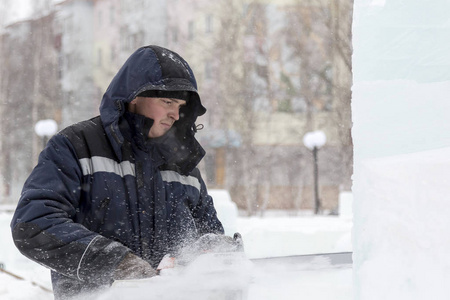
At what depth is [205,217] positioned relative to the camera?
7.36 ft

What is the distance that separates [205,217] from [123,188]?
0.39 m

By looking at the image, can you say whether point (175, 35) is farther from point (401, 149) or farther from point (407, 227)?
point (407, 227)

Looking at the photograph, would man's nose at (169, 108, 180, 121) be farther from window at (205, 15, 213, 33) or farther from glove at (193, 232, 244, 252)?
window at (205, 15, 213, 33)

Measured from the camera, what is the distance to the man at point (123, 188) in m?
1.68

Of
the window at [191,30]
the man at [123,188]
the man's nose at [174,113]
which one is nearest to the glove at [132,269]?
the man at [123,188]

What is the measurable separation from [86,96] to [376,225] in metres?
23.0

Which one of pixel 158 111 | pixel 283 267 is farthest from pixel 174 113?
pixel 283 267

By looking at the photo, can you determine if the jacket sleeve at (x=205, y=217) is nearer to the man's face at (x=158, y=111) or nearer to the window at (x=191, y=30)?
the man's face at (x=158, y=111)

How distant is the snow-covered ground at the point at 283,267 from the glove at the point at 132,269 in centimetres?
17

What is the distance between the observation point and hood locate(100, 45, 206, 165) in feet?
6.61

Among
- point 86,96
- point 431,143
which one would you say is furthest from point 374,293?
point 86,96

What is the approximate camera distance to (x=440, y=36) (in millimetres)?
1231

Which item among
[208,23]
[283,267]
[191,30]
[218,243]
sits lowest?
[283,267]

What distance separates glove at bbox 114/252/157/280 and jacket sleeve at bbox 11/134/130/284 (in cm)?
2
